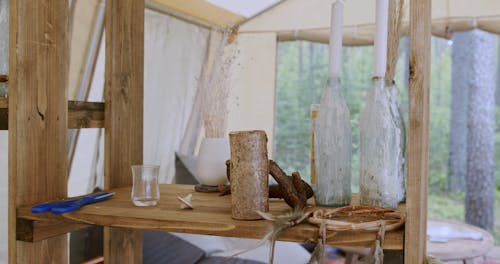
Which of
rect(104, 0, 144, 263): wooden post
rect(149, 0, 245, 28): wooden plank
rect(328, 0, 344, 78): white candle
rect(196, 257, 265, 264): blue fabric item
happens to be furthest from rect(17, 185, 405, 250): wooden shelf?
rect(149, 0, 245, 28): wooden plank

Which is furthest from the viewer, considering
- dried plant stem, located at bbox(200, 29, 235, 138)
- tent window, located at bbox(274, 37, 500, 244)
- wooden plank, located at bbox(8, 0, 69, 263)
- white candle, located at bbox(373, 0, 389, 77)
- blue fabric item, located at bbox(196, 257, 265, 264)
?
tent window, located at bbox(274, 37, 500, 244)

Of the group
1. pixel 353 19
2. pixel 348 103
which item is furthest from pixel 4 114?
pixel 348 103

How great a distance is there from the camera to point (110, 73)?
1.06m

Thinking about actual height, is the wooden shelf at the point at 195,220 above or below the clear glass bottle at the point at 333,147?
below

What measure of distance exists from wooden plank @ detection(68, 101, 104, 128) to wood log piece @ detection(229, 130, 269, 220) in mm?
421

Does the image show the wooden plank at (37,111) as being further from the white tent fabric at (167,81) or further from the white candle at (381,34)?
the white tent fabric at (167,81)

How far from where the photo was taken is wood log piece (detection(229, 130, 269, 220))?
0.73m

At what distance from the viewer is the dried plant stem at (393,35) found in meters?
0.82

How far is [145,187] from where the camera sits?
878 millimetres

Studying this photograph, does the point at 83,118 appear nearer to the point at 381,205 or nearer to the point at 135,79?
the point at 135,79

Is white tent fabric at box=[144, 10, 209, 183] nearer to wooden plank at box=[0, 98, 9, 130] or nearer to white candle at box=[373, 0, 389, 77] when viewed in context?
wooden plank at box=[0, 98, 9, 130]

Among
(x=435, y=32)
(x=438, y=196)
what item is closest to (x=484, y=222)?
(x=438, y=196)

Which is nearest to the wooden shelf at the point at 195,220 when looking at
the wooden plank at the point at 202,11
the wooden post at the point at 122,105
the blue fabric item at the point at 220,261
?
the wooden post at the point at 122,105

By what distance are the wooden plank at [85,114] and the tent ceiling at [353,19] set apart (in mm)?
2203
